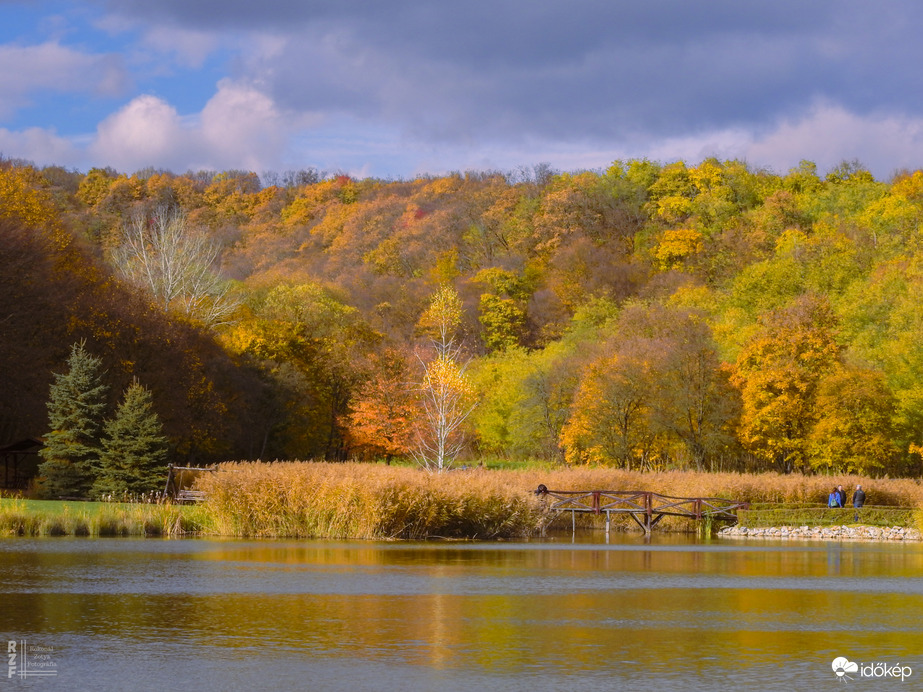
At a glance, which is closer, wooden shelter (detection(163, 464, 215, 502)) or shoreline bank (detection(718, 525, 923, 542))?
wooden shelter (detection(163, 464, 215, 502))

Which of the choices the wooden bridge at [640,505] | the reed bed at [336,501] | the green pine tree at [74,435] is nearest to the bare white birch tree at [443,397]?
the wooden bridge at [640,505]

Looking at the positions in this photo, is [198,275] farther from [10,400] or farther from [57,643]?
[57,643]

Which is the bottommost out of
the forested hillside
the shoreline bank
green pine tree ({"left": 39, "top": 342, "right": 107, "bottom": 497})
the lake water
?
the shoreline bank

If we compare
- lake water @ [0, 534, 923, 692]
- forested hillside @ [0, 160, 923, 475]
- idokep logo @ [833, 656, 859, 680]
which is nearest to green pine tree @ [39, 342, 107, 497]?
forested hillside @ [0, 160, 923, 475]

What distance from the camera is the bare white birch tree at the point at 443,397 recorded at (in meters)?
61.9

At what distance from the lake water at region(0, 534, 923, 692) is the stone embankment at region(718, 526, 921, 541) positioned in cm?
1451

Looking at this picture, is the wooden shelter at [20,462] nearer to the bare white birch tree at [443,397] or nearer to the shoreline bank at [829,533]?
the bare white birch tree at [443,397]

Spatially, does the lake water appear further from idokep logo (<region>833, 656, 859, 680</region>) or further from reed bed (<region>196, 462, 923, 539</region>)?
reed bed (<region>196, 462, 923, 539</region>)

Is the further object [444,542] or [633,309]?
[633,309]

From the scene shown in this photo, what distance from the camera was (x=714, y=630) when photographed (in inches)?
660

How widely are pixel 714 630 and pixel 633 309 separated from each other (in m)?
64.7

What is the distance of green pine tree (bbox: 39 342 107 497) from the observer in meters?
41.8

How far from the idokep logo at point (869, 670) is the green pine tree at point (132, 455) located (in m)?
30.6

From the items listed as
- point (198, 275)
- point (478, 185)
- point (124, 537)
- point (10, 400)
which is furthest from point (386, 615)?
point (478, 185)
